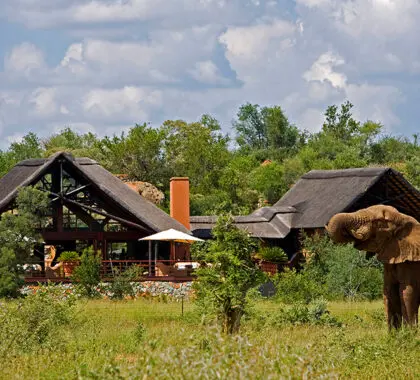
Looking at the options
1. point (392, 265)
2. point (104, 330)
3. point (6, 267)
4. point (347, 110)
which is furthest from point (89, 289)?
point (347, 110)

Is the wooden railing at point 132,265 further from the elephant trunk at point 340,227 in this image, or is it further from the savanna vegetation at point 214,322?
the elephant trunk at point 340,227

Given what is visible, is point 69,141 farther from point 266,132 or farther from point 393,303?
point 393,303

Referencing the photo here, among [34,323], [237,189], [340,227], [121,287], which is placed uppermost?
[237,189]

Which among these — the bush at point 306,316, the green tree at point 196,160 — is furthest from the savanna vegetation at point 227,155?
the bush at point 306,316

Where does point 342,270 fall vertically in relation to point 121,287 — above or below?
above

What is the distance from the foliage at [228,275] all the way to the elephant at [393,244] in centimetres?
235

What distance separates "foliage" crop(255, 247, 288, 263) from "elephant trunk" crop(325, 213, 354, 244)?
66.7 feet

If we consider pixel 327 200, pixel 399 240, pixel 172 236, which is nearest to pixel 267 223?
pixel 327 200

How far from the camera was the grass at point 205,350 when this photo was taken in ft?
31.7

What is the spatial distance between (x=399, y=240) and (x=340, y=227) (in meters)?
1.01

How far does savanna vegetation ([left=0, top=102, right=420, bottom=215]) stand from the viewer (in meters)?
54.9

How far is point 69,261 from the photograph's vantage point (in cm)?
3391

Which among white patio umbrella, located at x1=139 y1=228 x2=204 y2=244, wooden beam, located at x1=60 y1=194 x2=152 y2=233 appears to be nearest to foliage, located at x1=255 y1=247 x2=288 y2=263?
white patio umbrella, located at x1=139 y1=228 x2=204 y2=244

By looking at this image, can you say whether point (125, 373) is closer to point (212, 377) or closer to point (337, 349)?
point (212, 377)
